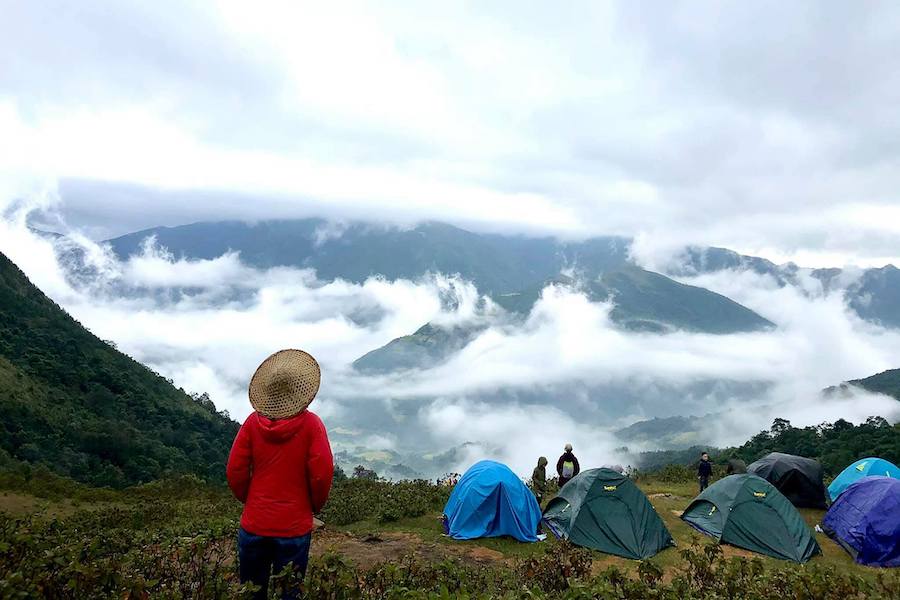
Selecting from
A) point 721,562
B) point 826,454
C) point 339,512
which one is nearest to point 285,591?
point 721,562

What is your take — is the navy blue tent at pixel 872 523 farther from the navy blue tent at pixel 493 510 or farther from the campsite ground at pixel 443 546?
the navy blue tent at pixel 493 510

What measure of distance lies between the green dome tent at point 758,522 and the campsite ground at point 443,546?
0.29 m

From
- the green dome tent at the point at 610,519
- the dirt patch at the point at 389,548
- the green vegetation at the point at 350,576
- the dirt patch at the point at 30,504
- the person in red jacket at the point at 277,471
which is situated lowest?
the dirt patch at the point at 30,504

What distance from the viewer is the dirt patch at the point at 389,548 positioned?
12.2 meters

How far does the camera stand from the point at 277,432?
17.3 feet

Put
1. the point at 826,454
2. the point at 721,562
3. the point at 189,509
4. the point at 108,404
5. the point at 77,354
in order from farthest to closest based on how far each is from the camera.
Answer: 1. the point at 77,354
2. the point at 108,404
3. the point at 826,454
4. the point at 189,509
5. the point at 721,562

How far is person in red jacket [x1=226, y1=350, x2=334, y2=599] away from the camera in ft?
17.3

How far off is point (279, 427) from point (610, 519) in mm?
10722

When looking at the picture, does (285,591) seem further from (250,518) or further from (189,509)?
(189,509)

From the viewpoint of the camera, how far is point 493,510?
14055 millimetres

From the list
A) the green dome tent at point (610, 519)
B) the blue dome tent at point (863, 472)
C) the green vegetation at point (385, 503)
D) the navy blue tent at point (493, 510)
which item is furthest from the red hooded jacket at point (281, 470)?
the blue dome tent at point (863, 472)

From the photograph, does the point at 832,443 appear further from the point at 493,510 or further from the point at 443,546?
the point at 443,546

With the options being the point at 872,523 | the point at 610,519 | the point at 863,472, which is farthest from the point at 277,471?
the point at 863,472

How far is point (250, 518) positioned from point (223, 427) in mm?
67328
